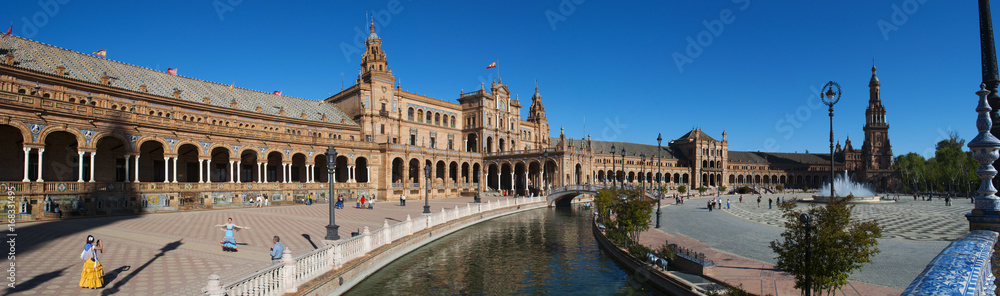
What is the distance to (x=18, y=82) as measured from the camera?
29188mm

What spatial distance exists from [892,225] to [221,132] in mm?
46575

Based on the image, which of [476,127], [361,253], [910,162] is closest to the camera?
[361,253]

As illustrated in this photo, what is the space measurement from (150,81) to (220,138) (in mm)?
10635

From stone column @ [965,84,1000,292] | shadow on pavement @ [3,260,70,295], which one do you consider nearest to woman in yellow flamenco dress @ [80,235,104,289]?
shadow on pavement @ [3,260,70,295]

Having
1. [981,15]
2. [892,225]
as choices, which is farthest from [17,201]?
[892,225]

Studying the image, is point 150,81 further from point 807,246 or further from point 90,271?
point 807,246

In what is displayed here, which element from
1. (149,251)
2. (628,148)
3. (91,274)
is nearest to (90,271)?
(91,274)

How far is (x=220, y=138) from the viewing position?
36312 mm

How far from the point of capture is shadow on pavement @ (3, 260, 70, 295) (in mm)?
10203

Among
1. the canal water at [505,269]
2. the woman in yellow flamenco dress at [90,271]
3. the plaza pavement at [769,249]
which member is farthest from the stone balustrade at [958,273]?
the woman in yellow flamenco dress at [90,271]

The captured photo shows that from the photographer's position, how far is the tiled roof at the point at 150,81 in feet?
105

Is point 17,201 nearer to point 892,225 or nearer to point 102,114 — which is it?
point 102,114

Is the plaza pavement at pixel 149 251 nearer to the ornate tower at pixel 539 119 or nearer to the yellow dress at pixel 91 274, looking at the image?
the yellow dress at pixel 91 274

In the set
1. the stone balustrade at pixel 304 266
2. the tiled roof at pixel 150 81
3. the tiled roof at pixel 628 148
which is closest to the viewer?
the stone balustrade at pixel 304 266
